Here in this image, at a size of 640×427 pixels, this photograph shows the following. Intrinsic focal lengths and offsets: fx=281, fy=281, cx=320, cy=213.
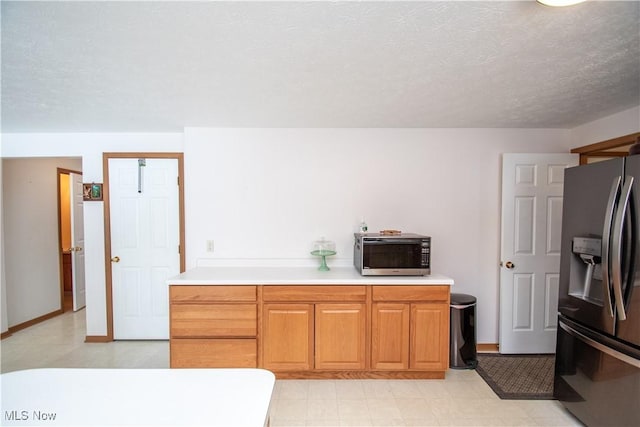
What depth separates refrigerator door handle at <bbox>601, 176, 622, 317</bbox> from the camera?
5.31 ft

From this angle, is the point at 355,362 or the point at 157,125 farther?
the point at 157,125

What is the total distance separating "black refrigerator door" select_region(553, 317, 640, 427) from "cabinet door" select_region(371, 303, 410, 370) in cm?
107

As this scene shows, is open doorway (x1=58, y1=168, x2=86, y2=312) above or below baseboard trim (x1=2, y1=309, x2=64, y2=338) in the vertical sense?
above

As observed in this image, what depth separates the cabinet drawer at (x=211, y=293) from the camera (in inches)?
92.7

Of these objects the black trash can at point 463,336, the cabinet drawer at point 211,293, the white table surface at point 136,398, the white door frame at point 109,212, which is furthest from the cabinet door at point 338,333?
the white door frame at point 109,212

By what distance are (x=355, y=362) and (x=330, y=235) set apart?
118 centimetres

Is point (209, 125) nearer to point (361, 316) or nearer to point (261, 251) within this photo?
point (261, 251)

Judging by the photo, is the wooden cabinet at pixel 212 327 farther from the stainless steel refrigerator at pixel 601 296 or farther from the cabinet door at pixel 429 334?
the stainless steel refrigerator at pixel 601 296

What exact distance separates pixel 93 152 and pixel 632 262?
15.0ft

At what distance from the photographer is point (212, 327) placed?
237 centimetres

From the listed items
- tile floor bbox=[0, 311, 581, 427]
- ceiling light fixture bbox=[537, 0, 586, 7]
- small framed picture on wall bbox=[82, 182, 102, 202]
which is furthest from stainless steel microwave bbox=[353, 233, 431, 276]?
small framed picture on wall bbox=[82, 182, 102, 202]

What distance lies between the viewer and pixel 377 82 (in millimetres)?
1836

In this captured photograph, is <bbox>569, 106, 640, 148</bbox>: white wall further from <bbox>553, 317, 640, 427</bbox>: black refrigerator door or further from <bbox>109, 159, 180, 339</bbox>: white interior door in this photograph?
<bbox>109, 159, 180, 339</bbox>: white interior door

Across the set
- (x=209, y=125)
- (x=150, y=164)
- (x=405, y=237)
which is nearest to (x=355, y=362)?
(x=405, y=237)
